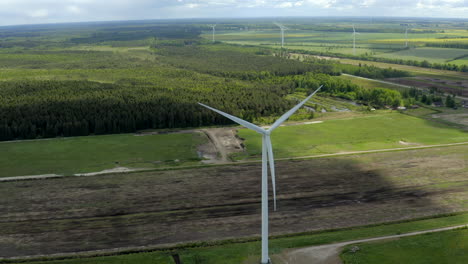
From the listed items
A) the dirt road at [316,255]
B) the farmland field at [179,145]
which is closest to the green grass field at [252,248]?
the dirt road at [316,255]

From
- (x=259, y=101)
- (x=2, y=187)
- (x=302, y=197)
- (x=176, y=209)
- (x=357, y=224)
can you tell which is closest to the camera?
(x=357, y=224)

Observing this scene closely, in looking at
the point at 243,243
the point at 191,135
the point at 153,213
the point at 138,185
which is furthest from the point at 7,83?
the point at 243,243

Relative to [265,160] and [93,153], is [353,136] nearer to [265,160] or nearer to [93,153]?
[93,153]

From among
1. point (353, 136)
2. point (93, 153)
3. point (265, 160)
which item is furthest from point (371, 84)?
point (265, 160)

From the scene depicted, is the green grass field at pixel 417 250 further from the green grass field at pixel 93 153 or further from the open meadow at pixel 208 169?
the green grass field at pixel 93 153

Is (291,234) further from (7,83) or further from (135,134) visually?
(7,83)
